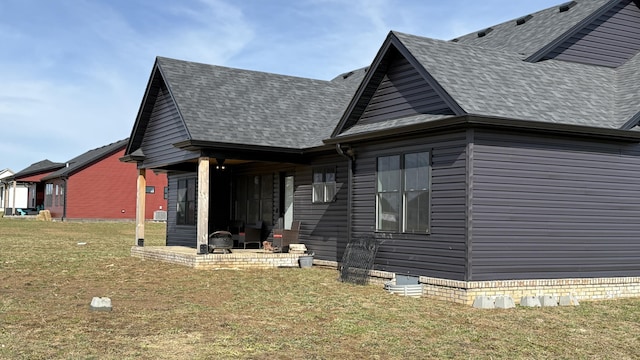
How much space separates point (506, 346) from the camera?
9633 mm

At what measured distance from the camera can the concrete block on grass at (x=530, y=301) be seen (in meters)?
13.2

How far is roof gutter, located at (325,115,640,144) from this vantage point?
13297 millimetres

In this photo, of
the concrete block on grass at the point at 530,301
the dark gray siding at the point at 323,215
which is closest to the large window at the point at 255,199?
the dark gray siding at the point at 323,215

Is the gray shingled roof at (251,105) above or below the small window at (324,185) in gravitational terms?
above

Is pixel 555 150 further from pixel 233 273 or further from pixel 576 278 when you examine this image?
pixel 233 273

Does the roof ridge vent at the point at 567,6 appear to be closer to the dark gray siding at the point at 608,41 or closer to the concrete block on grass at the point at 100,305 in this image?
the dark gray siding at the point at 608,41

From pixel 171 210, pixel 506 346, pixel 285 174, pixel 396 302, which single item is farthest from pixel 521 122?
pixel 171 210

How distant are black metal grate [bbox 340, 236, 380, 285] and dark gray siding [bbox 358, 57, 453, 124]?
9.58 feet

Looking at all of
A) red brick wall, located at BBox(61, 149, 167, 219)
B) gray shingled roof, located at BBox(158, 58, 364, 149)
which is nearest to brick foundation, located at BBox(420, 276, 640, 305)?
gray shingled roof, located at BBox(158, 58, 364, 149)

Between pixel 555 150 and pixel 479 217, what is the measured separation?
92.5 inches

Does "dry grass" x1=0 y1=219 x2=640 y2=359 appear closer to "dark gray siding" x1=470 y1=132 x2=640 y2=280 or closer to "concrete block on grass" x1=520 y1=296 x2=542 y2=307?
"concrete block on grass" x1=520 y1=296 x2=542 y2=307

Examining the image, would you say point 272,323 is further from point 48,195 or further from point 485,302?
point 48,195

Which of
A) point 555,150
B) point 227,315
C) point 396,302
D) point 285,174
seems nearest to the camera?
point 227,315

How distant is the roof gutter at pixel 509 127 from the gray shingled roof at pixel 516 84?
0.58 feet
